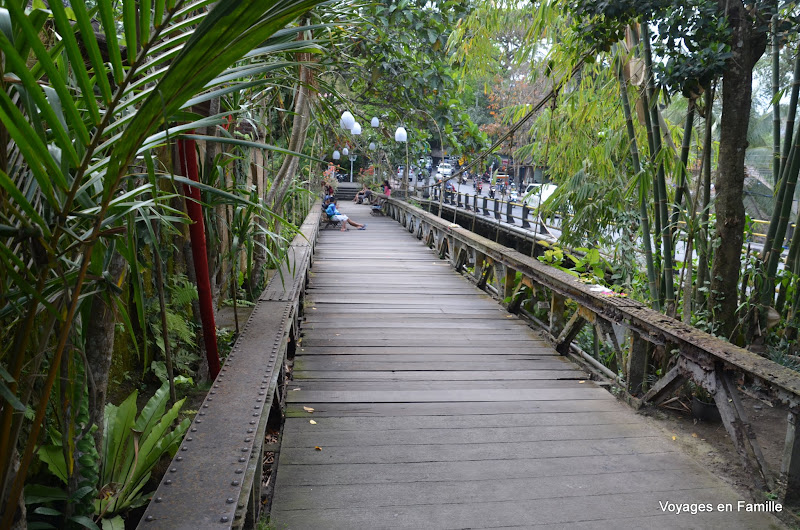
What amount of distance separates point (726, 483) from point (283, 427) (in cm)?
177

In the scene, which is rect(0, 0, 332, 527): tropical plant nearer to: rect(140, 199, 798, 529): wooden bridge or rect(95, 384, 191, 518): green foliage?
rect(140, 199, 798, 529): wooden bridge

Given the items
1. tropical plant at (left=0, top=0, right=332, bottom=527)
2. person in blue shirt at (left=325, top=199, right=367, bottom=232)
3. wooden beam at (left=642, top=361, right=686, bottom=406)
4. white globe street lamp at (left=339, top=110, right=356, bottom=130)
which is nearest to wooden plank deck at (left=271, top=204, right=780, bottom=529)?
wooden beam at (left=642, top=361, right=686, bottom=406)

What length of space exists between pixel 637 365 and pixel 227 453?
2.22 metres

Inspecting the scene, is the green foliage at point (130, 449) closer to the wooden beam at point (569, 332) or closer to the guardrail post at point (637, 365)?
the guardrail post at point (637, 365)

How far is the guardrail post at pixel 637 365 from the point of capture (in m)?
3.02

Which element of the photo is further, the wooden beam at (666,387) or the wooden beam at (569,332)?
the wooden beam at (569,332)

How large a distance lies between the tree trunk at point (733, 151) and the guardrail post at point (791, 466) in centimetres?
102

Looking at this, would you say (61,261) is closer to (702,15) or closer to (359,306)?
(702,15)

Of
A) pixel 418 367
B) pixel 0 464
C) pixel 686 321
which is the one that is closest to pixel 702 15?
pixel 686 321

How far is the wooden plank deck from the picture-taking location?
6.64 feet

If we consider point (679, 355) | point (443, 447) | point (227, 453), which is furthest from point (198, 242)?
point (679, 355)

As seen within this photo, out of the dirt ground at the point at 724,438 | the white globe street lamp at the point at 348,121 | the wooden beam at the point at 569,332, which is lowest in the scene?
the dirt ground at the point at 724,438

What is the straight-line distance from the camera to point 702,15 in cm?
269

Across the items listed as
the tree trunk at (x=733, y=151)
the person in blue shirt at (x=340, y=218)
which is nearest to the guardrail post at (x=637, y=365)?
the tree trunk at (x=733, y=151)
